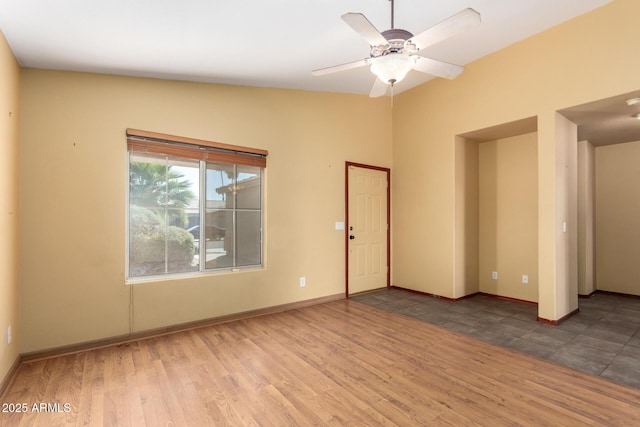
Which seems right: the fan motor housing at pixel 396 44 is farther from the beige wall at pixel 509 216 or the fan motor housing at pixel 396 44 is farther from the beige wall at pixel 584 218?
the beige wall at pixel 584 218

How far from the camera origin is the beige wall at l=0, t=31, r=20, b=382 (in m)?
2.29

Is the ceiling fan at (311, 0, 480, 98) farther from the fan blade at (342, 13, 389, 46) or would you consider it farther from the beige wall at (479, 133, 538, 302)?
the beige wall at (479, 133, 538, 302)

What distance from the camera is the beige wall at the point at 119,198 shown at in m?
2.79

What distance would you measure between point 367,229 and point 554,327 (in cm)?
267

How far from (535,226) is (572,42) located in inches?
92.3

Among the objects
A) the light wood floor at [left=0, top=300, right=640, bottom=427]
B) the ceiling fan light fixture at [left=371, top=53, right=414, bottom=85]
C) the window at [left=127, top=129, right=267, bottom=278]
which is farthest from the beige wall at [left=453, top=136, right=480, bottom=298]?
the window at [left=127, top=129, right=267, bottom=278]

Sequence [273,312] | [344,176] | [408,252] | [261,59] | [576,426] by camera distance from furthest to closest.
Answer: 1. [408,252]
2. [344,176]
3. [273,312]
4. [261,59]
5. [576,426]

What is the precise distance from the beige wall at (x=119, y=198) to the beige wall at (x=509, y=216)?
105 inches

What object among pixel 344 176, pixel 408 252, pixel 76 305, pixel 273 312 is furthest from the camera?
pixel 408 252

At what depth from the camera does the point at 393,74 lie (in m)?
2.25

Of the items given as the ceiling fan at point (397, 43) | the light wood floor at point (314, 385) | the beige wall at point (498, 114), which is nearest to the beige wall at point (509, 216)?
the beige wall at point (498, 114)

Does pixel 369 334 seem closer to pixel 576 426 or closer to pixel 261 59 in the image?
pixel 576 426

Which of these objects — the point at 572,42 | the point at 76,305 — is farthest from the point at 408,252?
the point at 76,305

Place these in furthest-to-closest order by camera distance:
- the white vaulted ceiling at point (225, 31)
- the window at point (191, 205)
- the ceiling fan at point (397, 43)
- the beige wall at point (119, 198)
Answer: the window at point (191, 205) < the beige wall at point (119, 198) < the white vaulted ceiling at point (225, 31) < the ceiling fan at point (397, 43)
